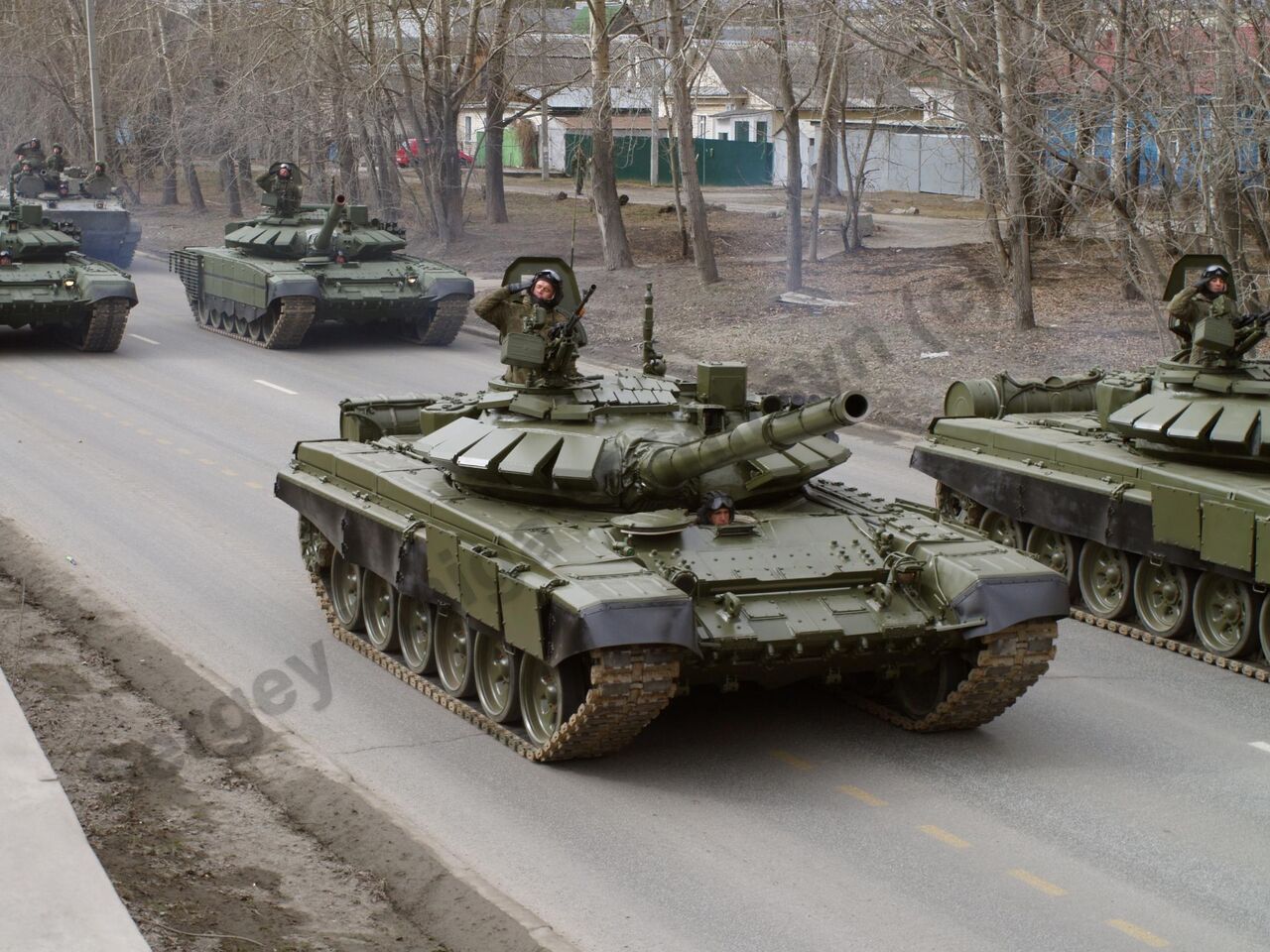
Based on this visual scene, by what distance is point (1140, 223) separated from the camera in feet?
70.4

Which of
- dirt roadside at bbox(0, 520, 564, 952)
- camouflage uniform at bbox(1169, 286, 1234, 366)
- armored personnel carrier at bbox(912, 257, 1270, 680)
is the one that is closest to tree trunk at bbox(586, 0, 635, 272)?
armored personnel carrier at bbox(912, 257, 1270, 680)

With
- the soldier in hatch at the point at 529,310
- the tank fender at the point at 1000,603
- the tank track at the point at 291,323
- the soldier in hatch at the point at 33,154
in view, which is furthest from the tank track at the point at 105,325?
the tank fender at the point at 1000,603

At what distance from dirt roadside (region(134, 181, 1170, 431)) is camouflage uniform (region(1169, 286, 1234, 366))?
7.29 meters

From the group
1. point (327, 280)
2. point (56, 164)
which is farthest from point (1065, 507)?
point (56, 164)

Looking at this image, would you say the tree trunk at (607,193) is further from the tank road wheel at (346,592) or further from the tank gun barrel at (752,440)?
the tank gun barrel at (752,440)

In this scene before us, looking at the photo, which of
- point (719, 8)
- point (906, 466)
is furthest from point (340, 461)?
point (719, 8)

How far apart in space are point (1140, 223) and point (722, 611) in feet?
43.2

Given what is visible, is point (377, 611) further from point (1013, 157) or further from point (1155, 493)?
point (1013, 157)

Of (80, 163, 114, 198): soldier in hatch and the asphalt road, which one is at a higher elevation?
(80, 163, 114, 198): soldier in hatch

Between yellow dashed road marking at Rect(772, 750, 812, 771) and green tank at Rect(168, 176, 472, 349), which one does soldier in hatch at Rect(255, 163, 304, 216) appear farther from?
yellow dashed road marking at Rect(772, 750, 812, 771)

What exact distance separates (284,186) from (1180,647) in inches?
715

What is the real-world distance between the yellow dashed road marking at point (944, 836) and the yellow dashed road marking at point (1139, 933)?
1.05 m

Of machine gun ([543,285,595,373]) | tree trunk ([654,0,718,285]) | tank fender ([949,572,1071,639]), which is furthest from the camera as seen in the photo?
tree trunk ([654,0,718,285])

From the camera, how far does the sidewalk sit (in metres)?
6.81
